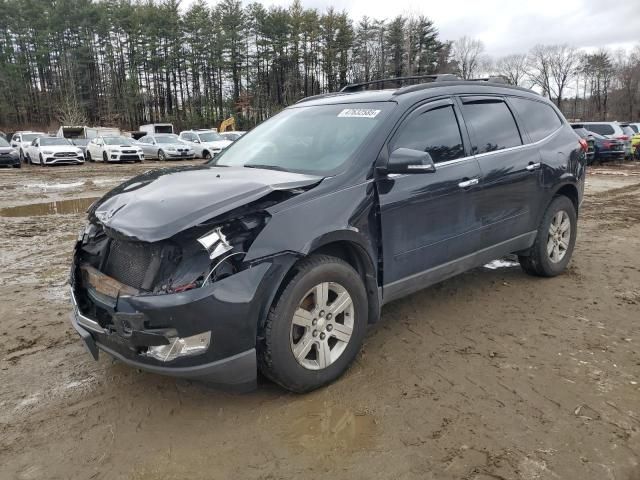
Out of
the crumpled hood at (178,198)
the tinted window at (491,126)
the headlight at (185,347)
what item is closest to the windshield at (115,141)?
the crumpled hood at (178,198)

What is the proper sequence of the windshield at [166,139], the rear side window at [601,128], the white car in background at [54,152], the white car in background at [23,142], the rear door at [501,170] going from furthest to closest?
1. the windshield at [166,139]
2. the white car in background at [23,142]
3. the white car in background at [54,152]
4. the rear side window at [601,128]
5. the rear door at [501,170]

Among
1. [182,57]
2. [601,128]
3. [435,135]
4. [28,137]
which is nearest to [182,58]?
[182,57]

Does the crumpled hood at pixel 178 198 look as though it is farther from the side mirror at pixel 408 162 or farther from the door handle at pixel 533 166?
the door handle at pixel 533 166

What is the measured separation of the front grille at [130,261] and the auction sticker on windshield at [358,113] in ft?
6.02

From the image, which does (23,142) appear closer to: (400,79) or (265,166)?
(400,79)

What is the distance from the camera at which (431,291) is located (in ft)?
15.7

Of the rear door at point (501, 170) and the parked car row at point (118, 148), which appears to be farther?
the parked car row at point (118, 148)

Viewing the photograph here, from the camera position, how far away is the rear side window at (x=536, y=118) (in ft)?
15.4

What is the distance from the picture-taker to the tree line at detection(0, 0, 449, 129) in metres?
59.4

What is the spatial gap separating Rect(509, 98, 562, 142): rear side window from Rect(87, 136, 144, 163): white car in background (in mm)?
23887

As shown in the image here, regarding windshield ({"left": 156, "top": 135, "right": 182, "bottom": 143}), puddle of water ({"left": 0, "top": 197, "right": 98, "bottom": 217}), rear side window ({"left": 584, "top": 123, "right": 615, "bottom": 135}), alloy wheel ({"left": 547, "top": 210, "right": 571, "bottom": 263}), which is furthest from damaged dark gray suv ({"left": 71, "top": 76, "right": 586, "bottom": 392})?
windshield ({"left": 156, "top": 135, "right": 182, "bottom": 143})

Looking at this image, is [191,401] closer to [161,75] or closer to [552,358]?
[552,358]

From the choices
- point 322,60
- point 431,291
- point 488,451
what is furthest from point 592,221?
point 322,60

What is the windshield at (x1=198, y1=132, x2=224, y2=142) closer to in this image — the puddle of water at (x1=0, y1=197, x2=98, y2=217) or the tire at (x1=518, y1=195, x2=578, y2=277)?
the puddle of water at (x1=0, y1=197, x2=98, y2=217)
